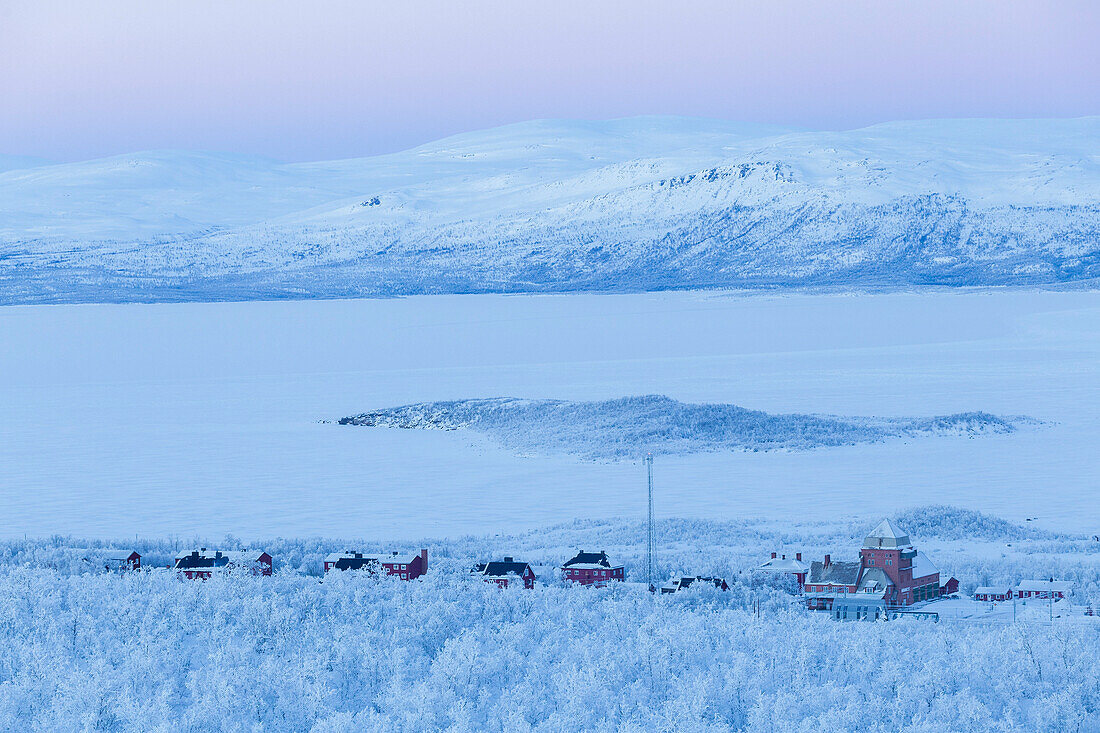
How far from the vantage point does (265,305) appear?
16650 centimetres

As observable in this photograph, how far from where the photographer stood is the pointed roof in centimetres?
2672

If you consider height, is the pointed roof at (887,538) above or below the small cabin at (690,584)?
above

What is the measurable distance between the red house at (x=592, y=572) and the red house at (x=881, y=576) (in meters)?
3.38

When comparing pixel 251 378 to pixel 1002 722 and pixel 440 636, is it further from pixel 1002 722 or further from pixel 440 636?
pixel 1002 722

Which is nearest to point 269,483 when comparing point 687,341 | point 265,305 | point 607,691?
point 607,691

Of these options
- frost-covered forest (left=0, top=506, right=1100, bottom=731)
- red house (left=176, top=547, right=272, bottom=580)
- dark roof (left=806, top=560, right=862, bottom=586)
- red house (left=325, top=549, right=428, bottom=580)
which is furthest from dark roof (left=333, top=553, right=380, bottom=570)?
dark roof (left=806, top=560, right=862, bottom=586)

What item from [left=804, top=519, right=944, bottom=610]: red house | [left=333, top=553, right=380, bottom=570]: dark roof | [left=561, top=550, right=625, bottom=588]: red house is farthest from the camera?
[left=333, top=553, right=380, bottom=570]: dark roof

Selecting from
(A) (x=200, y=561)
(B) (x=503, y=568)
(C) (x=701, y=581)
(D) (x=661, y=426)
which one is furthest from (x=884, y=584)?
(D) (x=661, y=426)

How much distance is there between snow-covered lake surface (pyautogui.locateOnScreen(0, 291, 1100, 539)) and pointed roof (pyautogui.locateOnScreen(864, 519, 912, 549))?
8.88 m

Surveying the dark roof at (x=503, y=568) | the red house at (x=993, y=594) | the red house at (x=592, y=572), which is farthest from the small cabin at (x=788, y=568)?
the dark roof at (x=503, y=568)

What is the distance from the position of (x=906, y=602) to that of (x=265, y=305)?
144 metres

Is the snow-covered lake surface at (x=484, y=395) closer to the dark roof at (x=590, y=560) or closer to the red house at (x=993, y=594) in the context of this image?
the dark roof at (x=590, y=560)

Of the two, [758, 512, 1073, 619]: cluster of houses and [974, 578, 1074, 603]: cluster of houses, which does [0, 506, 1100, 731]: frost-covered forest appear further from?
[758, 512, 1073, 619]: cluster of houses

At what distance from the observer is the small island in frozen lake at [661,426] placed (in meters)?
48.4
